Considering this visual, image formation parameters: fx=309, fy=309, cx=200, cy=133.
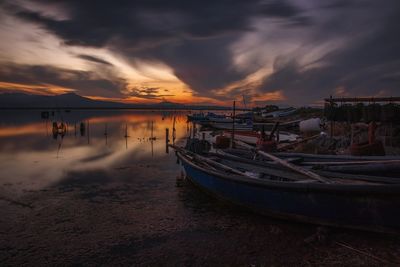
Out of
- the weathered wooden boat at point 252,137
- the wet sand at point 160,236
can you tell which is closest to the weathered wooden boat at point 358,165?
the wet sand at point 160,236

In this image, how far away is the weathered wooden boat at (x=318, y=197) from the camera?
6883 millimetres

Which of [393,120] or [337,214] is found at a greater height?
[393,120]

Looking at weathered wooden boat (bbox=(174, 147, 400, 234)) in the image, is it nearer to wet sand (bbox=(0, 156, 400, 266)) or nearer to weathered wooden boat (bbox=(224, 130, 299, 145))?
wet sand (bbox=(0, 156, 400, 266))

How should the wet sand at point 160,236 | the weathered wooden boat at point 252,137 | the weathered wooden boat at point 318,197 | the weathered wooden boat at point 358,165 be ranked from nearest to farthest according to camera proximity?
the wet sand at point 160,236, the weathered wooden boat at point 318,197, the weathered wooden boat at point 358,165, the weathered wooden boat at point 252,137

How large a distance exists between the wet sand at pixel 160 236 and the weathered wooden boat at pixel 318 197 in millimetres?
333

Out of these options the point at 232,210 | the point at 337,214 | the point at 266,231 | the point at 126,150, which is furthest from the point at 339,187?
the point at 126,150

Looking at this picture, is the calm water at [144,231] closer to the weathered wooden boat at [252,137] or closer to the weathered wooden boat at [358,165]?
the weathered wooden boat at [358,165]

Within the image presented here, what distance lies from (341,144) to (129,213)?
1309cm

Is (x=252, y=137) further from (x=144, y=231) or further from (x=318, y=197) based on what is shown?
(x=144, y=231)

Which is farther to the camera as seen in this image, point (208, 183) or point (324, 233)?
point (208, 183)

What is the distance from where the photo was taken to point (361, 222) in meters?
7.27

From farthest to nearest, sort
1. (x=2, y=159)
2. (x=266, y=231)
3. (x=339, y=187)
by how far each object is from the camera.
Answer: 1. (x=2, y=159)
2. (x=266, y=231)
3. (x=339, y=187)

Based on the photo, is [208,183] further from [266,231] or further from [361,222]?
[361,222]

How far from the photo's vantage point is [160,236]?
26.5 feet
